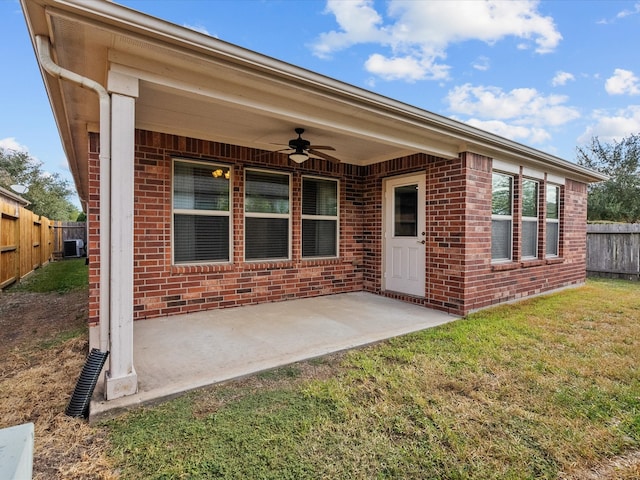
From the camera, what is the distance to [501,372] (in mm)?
2898

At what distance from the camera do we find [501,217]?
561 centimetres

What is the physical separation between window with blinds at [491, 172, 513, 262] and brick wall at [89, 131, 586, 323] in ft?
0.50

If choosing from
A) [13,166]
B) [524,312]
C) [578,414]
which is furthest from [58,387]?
[13,166]

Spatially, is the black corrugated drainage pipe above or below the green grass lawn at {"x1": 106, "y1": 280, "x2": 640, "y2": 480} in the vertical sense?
above

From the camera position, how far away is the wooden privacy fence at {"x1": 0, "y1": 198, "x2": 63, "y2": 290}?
715 cm

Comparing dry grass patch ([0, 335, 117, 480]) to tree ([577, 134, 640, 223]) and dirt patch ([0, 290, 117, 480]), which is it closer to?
dirt patch ([0, 290, 117, 480])

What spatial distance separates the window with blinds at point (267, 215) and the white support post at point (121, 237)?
285cm

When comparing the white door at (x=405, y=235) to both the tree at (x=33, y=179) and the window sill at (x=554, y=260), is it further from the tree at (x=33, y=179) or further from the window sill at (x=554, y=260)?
the tree at (x=33, y=179)

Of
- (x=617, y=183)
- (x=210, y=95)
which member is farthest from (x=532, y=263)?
(x=617, y=183)

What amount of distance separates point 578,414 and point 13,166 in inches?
1149

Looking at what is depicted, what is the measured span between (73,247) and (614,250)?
68.4 ft

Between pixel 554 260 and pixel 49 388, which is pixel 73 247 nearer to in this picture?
pixel 49 388

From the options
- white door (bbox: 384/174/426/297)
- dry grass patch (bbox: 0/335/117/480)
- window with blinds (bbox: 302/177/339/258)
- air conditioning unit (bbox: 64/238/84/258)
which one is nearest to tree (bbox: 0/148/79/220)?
air conditioning unit (bbox: 64/238/84/258)

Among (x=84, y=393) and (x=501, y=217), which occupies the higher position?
(x=501, y=217)
